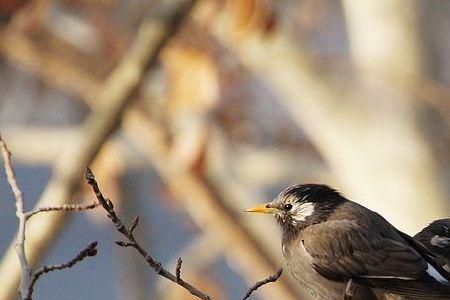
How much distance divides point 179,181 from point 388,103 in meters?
1.08

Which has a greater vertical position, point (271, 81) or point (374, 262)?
point (271, 81)

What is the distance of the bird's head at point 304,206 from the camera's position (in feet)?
10.6

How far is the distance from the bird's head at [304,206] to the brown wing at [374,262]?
0.15 metres

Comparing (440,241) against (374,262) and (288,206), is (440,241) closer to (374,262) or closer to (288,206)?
(374,262)

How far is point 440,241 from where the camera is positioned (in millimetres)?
3184

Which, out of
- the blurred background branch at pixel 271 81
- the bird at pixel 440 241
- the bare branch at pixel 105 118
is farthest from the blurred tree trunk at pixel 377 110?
the bird at pixel 440 241

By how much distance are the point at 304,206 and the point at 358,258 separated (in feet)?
0.96

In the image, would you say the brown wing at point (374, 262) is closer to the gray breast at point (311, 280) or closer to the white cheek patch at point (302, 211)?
the gray breast at point (311, 280)

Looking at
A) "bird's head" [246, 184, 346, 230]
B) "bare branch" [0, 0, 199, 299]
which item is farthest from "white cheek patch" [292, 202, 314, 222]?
"bare branch" [0, 0, 199, 299]

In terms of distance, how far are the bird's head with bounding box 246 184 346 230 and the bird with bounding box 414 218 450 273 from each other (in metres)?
0.28

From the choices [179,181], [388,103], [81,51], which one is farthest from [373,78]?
[81,51]

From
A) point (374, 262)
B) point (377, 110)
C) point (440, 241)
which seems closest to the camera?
point (374, 262)

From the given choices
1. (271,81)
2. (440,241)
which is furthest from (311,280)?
(271,81)

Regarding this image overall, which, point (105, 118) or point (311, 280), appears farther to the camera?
point (105, 118)
